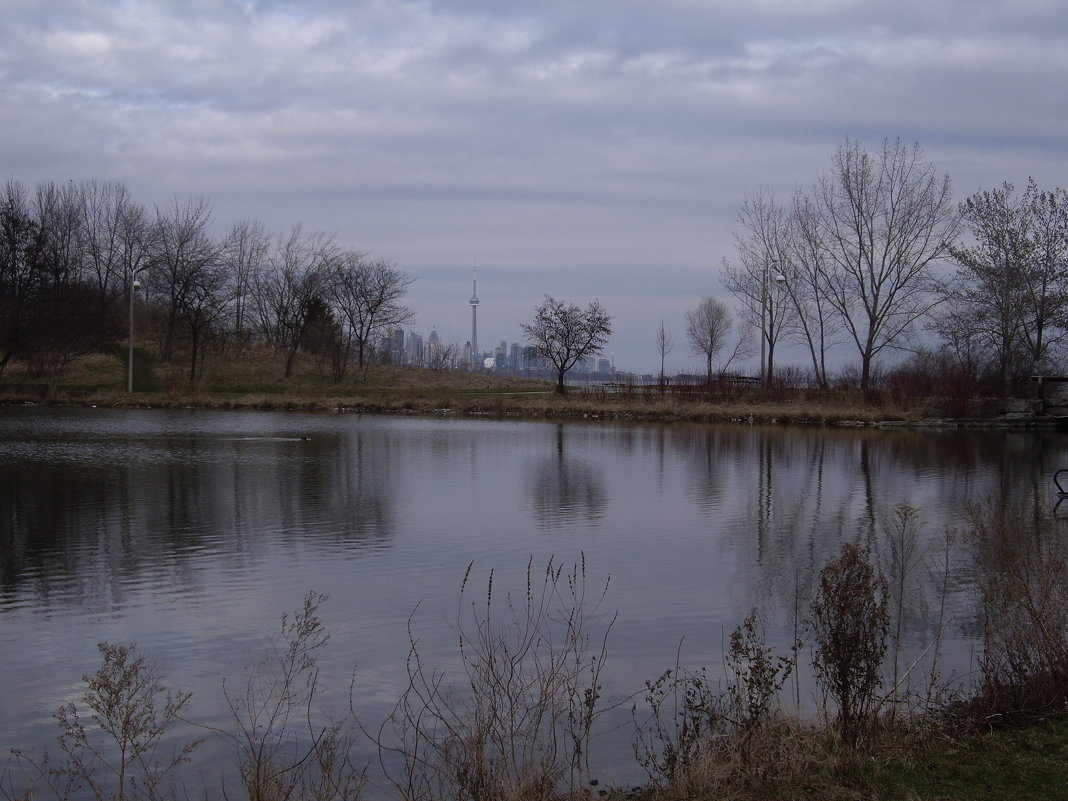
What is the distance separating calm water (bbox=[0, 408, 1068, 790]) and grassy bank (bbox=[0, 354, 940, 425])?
48.8 feet

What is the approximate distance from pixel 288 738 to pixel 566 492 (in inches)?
498

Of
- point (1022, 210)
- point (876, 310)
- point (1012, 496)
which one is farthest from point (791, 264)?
point (1012, 496)

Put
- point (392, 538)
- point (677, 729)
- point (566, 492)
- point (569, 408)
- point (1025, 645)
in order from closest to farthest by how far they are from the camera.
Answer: point (677, 729)
point (1025, 645)
point (392, 538)
point (566, 492)
point (569, 408)

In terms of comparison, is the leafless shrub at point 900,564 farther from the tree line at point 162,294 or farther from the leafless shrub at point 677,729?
the tree line at point 162,294

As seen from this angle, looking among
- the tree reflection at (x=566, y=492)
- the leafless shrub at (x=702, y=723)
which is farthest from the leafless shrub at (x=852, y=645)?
the tree reflection at (x=566, y=492)

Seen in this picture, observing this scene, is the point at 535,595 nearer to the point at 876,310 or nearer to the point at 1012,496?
the point at 1012,496

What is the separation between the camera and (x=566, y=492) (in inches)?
741

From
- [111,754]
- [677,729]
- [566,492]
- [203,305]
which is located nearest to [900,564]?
[677,729]

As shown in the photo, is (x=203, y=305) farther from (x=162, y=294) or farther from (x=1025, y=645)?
(x=1025, y=645)

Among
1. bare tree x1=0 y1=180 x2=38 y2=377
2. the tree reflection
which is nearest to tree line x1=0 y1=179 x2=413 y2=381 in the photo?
bare tree x1=0 y1=180 x2=38 y2=377

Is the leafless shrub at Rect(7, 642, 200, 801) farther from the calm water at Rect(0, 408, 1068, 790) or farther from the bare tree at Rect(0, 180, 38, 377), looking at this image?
the bare tree at Rect(0, 180, 38, 377)

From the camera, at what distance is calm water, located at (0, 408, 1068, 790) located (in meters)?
8.32

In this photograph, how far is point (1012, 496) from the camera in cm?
1797

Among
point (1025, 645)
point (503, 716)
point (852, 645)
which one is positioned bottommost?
point (503, 716)
